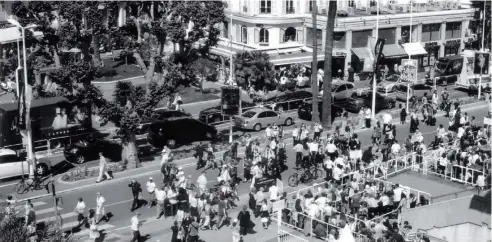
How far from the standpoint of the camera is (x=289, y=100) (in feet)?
170

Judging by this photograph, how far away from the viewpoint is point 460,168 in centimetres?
3428

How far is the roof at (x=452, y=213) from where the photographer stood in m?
30.1

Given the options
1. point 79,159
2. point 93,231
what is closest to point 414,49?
point 79,159

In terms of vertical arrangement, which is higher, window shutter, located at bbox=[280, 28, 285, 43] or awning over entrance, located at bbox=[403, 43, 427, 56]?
window shutter, located at bbox=[280, 28, 285, 43]

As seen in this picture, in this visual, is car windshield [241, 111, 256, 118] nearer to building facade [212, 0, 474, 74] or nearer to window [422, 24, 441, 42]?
building facade [212, 0, 474, 74]

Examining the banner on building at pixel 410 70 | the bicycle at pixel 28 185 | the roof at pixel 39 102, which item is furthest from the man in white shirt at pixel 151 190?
the banner on building at pixel 410 70

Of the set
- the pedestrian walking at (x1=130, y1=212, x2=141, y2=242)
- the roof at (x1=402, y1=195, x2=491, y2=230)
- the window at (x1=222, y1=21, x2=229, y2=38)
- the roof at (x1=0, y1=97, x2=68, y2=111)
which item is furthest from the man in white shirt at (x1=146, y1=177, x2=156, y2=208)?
the window at (x1=222, y1=21, x2=229, y2=38)

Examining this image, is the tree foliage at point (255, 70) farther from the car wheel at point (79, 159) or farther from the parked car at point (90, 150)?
the car wheel at point (79, 159)

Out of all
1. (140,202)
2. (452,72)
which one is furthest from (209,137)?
(452,72)

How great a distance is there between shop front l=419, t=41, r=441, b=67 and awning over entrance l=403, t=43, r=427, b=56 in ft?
10.2

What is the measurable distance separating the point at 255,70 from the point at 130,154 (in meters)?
15.6

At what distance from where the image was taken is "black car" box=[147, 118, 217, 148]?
42.7m

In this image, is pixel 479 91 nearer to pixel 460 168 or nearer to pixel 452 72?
pixel 452 72

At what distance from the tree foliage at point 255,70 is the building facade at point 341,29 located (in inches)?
324
